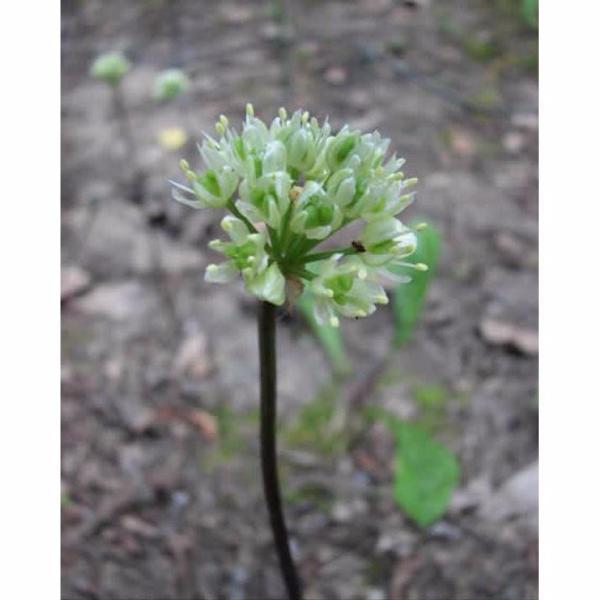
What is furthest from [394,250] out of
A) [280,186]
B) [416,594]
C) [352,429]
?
[352,429]

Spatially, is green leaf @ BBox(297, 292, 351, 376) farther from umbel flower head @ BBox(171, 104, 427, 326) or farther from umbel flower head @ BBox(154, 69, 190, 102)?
umbel flower head @ BBox(171, 104, 427, 326)

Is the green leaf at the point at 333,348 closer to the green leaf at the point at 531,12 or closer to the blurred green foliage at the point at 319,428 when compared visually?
the blurred green foliage at the point at 319,428

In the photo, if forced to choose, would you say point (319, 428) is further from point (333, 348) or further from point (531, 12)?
point (531, 12)

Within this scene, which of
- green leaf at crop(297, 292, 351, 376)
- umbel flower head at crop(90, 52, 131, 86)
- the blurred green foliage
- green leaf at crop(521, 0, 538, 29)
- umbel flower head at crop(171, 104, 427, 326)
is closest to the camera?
umbel flower head at crop(171, 104, 427, 326)

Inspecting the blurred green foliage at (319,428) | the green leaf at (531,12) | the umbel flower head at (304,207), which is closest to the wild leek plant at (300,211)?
the umbel flower head at (304,207)

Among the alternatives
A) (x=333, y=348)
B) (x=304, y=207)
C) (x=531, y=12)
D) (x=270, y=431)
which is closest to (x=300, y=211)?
(x=304, y=207)

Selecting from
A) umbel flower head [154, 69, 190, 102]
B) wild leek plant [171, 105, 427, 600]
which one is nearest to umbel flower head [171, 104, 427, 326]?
wild leek plant [171, 105, 427, 600]

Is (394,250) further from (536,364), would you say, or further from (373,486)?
(536,364)
